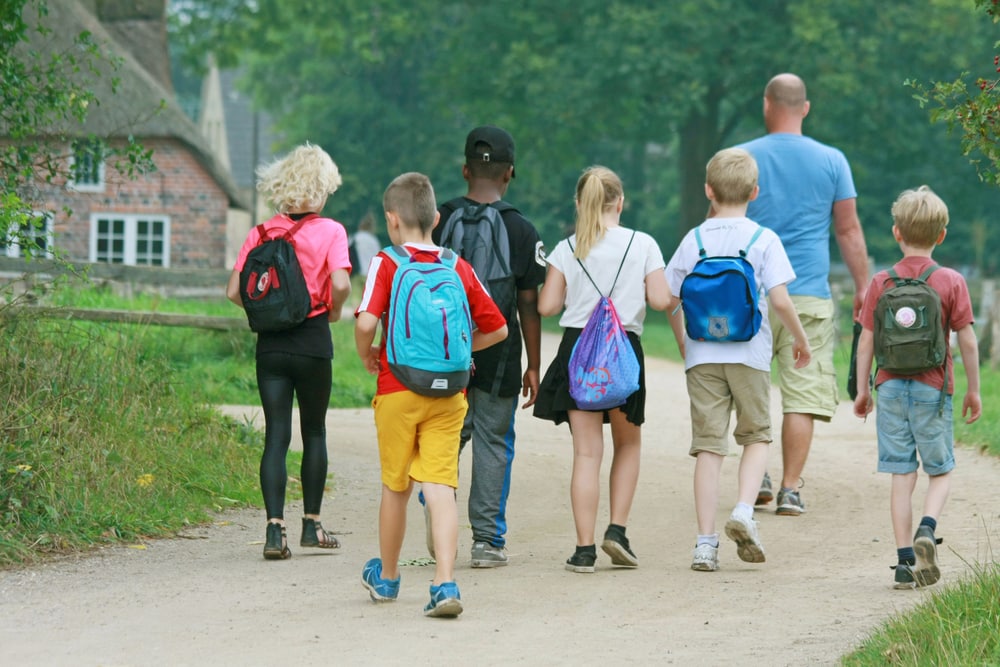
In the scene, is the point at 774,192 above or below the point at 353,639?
above

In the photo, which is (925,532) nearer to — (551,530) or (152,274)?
(551,530)

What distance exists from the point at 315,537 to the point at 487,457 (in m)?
0.97

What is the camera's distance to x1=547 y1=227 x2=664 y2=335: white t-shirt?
6.95m

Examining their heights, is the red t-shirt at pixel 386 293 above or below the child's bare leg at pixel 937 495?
above

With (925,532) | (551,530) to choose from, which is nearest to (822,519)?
(551,530)

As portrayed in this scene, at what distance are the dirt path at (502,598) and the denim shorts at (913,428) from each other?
477 mm

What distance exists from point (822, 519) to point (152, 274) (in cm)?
1148

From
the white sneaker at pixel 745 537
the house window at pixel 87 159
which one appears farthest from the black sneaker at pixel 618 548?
the house window at pixel 87 159

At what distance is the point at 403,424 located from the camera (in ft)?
19.7

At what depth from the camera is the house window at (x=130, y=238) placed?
35.8 metres

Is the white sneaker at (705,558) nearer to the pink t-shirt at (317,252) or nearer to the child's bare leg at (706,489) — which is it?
the child's bare leg at (706,489)

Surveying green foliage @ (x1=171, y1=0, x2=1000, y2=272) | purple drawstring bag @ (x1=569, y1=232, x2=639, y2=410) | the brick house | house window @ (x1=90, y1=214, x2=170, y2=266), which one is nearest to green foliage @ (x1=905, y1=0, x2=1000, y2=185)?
purple drawstring bag @ (x1=569, y1=232, x2=639, y2=410)

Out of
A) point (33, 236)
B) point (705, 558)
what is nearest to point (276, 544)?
point (705, 558)

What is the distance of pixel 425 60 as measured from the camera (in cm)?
5038
